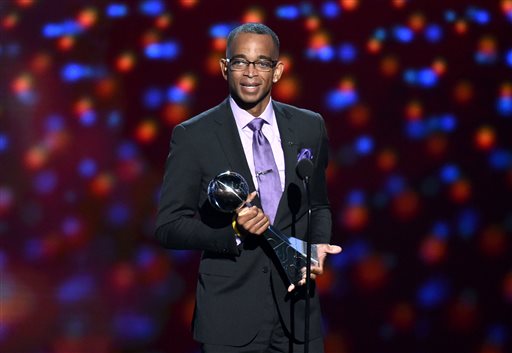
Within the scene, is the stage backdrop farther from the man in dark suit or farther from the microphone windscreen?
the microphone windscreen

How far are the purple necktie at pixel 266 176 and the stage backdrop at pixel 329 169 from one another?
3.41ft

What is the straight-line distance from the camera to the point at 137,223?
2811 millimetres

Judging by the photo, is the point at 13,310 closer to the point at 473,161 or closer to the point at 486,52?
the point at 473,161

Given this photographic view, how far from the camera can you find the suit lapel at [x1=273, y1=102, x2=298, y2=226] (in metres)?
1.78

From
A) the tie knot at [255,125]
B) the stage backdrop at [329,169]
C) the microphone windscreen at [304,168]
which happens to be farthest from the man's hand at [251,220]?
the stage backdrop at [329,169]

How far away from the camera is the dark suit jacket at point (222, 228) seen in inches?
69.2

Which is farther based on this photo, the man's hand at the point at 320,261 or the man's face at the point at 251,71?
the man's face at the point at 251,71

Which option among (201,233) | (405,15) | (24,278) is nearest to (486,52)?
(405,15)

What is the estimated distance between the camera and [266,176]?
70.5 inches

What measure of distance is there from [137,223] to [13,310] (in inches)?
22.9

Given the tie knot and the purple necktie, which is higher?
the tie knot

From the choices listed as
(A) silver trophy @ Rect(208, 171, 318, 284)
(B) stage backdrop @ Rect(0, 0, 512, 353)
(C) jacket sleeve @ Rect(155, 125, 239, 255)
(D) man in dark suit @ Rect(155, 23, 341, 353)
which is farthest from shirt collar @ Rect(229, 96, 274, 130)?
(B) stage backdrop @ Rect(0, 0, 512, 353)

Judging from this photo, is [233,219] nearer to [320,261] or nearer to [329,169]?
[320,261]

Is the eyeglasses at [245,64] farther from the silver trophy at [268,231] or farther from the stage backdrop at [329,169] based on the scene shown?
the stage backdrop at [329,169]
